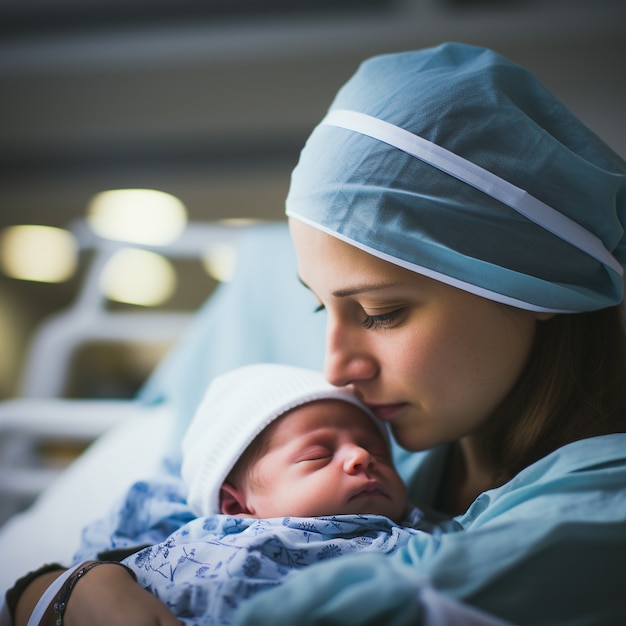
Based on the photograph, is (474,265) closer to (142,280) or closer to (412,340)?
(412,340)

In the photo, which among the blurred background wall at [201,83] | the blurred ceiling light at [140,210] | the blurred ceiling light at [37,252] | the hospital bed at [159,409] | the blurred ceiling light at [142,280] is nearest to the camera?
the hospital bed at [159,409]

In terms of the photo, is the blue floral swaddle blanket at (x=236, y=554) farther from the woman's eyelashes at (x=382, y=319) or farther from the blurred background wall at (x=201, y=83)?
the blurred background wall at (x=201, y=83)

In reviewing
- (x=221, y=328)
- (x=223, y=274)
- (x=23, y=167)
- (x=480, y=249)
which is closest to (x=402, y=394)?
(x=480, y=249)

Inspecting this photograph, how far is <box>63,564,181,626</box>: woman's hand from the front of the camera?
0.73 meters

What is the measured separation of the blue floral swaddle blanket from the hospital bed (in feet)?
1.36

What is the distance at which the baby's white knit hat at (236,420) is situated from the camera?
3.27ft

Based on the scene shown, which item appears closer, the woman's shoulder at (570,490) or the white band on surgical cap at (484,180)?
the woman's shoulder at (570,490)

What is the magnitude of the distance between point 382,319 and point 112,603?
18.7 inches

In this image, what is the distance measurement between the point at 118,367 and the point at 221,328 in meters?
1.76

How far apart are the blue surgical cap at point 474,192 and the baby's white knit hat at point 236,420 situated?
0.24 meters

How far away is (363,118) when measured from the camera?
3.11ft

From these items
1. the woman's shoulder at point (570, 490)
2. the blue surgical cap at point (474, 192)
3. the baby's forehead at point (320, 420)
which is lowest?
the baby's forehead at point (320, 420)

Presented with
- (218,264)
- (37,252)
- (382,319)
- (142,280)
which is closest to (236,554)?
(382,319)

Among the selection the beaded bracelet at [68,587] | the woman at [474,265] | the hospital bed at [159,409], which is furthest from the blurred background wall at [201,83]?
the beaded bracelet at [68,587]
